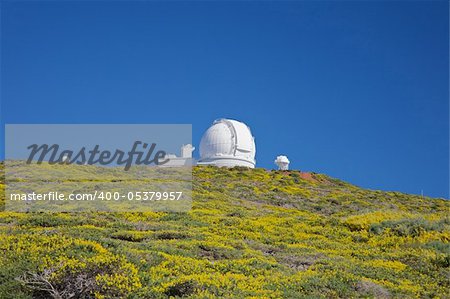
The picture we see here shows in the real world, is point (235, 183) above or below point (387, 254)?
above

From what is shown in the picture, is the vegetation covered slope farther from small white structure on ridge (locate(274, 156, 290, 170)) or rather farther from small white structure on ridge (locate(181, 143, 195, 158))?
small white structure on ridge (locate(181, 143, 195, 158))


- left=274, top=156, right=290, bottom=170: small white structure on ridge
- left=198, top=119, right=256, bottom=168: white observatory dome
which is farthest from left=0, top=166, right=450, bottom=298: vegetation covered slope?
left=274, top=156, right=290, bottom=170: small white structure on ridge

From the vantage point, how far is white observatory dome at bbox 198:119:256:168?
51.8m

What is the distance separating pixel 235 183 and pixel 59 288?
90.3 feet

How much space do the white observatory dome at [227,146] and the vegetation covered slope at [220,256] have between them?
102 ft

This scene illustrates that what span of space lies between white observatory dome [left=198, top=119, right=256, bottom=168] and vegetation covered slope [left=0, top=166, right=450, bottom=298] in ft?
102

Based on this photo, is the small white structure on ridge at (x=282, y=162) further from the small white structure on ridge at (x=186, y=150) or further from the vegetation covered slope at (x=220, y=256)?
the vegetation covered slope at (x=220, y=256)

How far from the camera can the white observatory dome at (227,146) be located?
170ft

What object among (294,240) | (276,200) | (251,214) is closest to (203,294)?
(294,240)

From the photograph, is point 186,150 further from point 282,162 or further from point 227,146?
point 282,162

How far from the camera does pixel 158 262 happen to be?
997 centimetres

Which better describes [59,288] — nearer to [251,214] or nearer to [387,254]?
[387,254]

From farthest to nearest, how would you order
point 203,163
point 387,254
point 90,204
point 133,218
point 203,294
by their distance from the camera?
1. point 203,163
2. point 90,204
3. point 133,218
4. point 387,254
5. point 203,294

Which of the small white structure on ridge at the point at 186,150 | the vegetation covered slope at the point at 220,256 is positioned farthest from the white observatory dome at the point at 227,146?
the vegetation covered slope at the point at 220,256
